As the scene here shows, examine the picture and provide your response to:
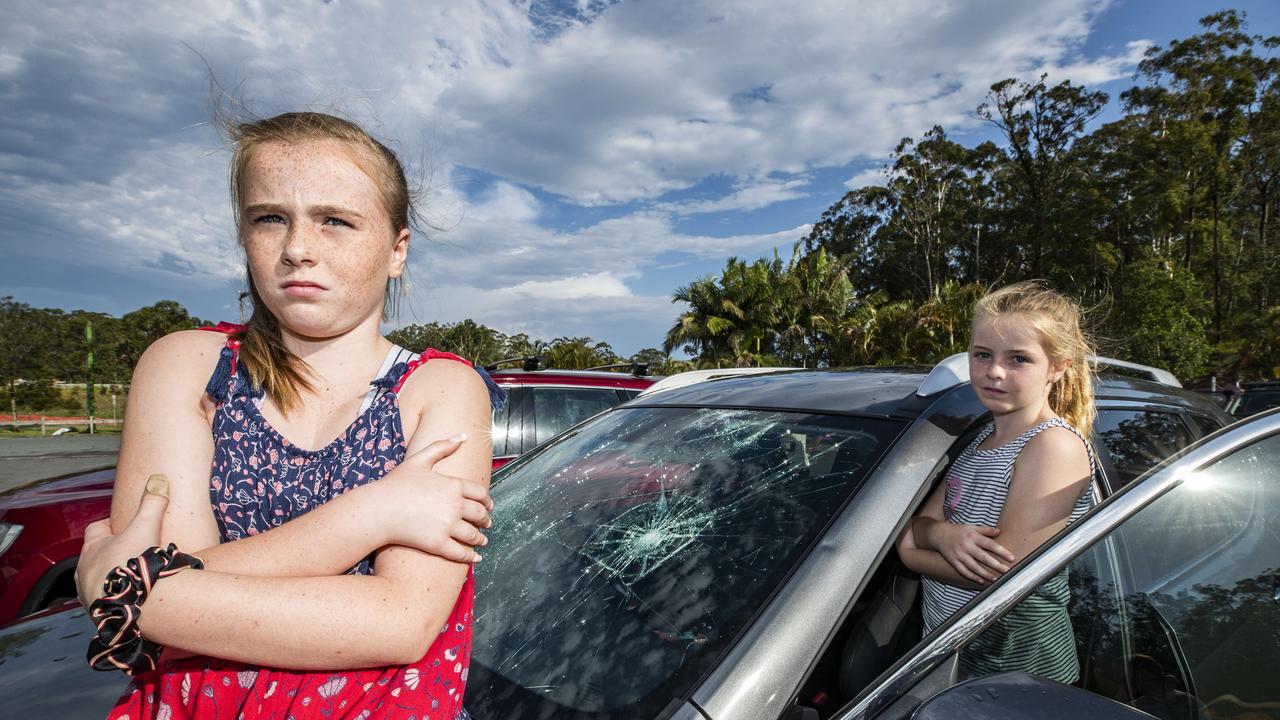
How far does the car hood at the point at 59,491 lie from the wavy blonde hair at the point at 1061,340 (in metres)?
4.40

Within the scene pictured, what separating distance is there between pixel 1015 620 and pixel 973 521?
49 cm

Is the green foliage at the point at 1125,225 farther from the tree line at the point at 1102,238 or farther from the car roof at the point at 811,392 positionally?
the car roof at the point at 811,392

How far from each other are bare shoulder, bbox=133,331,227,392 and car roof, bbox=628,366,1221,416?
1.40 metres

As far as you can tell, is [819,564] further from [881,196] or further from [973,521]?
[881,196]

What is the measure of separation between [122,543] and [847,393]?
1.67 meters

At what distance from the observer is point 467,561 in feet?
3.46

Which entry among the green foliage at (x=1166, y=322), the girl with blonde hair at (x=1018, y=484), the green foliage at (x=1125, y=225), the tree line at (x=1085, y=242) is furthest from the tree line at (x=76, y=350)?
the girl with blonde hair at (x=1018, y=484)

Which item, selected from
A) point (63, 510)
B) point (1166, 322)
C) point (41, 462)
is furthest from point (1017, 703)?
point (1166, 322)

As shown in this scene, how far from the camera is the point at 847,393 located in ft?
6.44

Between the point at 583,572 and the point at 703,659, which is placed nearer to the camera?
the point at 703,659

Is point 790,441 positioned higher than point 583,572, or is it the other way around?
point 790,441

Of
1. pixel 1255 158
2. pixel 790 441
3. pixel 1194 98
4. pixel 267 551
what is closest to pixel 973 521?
pixel 790 441

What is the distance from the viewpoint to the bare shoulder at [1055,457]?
162cm

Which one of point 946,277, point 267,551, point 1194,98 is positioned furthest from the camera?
point 946,277
